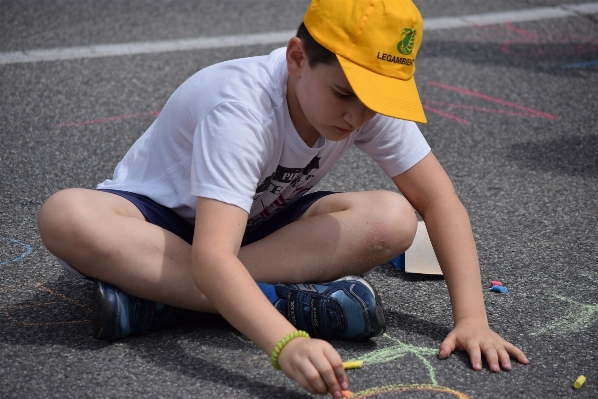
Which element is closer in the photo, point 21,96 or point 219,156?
point 219,156

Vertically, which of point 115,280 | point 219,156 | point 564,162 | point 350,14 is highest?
point 350,14

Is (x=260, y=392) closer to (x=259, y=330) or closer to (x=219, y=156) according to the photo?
(x=259, y=330)

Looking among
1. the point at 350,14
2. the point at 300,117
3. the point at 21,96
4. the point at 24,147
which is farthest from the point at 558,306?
the point at 21,96

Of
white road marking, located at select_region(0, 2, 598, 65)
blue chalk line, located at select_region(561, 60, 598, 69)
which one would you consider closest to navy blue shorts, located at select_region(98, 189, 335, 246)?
white road marking, located at select_region(0, 2, 598, 65)

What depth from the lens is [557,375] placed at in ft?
4.64

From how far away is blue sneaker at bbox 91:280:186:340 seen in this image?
1.43 meters

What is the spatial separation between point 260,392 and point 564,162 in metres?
1.65

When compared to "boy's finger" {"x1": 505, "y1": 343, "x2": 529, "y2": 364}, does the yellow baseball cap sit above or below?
above

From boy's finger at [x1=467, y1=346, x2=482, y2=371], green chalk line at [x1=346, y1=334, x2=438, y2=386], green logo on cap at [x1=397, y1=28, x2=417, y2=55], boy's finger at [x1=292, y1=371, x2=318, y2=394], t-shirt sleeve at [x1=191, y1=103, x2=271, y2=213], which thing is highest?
green logo on cap at [x1=397, y1=28, x2=417, y2=55]

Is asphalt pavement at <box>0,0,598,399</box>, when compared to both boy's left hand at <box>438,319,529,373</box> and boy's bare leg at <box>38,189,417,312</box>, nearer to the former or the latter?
boy's left hand at <box>438,319,529,373</box>

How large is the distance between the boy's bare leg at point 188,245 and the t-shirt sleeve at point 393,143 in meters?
0.08

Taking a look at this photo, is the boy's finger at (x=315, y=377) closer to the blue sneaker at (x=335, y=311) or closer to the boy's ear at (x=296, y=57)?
the blue sneaker at (x=335, y=311)

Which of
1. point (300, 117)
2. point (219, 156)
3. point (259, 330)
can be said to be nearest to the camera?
point (259, 330)

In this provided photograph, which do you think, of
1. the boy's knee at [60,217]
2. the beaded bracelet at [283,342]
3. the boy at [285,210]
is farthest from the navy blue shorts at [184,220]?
the beaded bracelet at [283,342]
